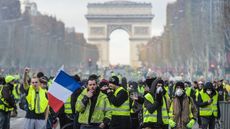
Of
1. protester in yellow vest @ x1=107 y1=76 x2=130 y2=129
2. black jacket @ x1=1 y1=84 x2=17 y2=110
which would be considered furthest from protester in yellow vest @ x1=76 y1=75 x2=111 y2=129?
black jacket @ x1=1 y1=84 x2=17 y2=110

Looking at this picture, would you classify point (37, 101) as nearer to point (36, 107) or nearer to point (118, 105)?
point (36, 107)

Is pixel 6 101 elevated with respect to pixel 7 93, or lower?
lower

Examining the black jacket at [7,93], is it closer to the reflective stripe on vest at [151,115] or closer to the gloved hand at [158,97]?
the reflective stripe on vest at [151,115]

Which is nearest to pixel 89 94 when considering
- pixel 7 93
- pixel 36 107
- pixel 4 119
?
pixel 36 107

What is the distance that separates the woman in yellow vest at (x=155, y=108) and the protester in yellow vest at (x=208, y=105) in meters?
6.65

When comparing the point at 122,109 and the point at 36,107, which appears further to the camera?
the point at 36,107

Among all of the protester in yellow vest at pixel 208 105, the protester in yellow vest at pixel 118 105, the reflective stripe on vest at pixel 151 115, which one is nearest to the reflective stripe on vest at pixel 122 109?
the protester in yellow vest at pixel 118 105

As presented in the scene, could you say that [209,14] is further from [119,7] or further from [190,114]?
[119,7]

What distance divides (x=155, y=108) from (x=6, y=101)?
5996 millimetres

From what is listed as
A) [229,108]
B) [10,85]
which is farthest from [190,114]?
[229,108]

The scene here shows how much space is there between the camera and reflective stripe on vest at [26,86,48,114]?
1561 centimetres

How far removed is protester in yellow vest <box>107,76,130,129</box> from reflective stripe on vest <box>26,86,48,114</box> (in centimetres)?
145

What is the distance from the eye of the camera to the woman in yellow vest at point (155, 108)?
13.9 m

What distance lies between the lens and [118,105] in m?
14.9
